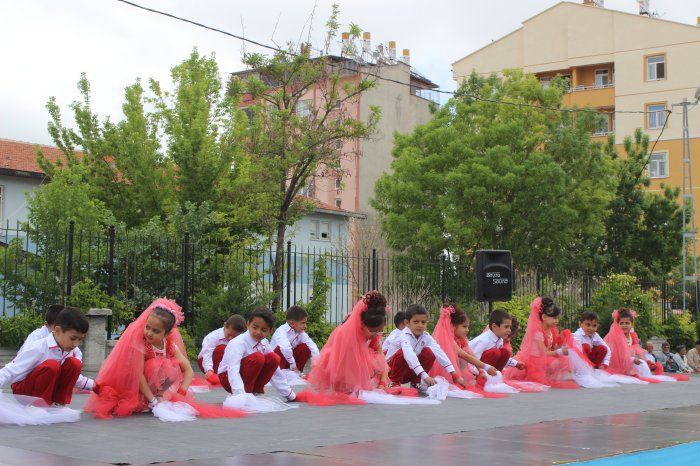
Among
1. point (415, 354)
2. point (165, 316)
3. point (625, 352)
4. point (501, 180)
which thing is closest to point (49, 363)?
point (165, 316)

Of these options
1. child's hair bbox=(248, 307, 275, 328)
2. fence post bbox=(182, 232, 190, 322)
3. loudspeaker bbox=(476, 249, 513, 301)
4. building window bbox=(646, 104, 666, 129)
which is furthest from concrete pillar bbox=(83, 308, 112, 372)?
building window bbox=(646, 104, 666, 129)

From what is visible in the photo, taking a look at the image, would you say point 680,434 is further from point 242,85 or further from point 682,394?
point 242,85

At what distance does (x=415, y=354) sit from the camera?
39.7 feet

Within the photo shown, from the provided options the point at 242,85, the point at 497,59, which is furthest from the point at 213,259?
the point at 497,59

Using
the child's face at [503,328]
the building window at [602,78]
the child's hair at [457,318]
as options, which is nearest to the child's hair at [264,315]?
the child's hair at [457,318]

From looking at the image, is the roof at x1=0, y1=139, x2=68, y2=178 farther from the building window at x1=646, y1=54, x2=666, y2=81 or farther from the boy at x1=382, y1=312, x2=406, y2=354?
the building window at x1=646, y1=54, x2=666, y2=81

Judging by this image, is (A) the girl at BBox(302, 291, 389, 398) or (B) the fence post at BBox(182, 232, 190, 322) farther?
(B) the fence post at BBox(182, 232, 190, 322)

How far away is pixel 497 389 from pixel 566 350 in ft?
6.57

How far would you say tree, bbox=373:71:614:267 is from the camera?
102ft

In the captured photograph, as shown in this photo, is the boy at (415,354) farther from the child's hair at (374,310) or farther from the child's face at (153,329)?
the child's face at (153,329)

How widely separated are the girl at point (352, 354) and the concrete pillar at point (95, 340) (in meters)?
5.75

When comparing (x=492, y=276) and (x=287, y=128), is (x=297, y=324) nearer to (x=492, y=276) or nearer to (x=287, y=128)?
(x=492, y=276)

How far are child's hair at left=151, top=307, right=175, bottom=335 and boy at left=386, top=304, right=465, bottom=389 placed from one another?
3.56m

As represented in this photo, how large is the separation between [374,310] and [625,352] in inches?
280
